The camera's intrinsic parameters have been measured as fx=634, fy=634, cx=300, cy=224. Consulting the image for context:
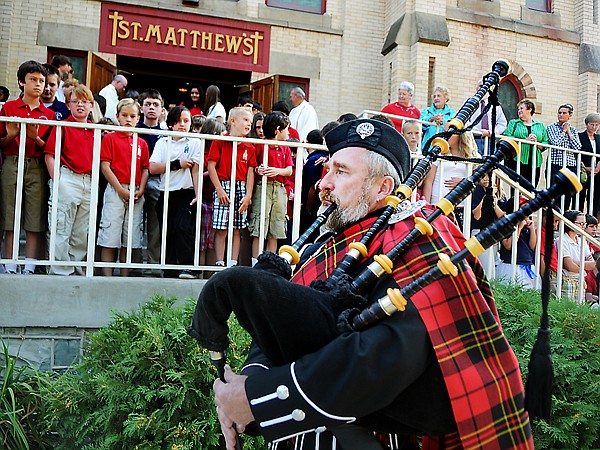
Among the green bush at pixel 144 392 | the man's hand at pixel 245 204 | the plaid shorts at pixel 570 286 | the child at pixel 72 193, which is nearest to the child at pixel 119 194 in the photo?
the child at pixel 72 193

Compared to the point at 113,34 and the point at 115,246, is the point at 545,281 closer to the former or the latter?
the point at 115,246

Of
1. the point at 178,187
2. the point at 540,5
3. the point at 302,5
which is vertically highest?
the point at 540,5

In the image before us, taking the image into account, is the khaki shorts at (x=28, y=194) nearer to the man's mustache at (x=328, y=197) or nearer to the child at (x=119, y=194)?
the child at (x=119, y=194)

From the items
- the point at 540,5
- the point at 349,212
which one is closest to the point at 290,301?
the point at 349,212

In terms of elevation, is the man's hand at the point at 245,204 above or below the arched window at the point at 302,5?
below

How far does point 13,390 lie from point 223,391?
2.99 meters

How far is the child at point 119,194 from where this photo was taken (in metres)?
5.43

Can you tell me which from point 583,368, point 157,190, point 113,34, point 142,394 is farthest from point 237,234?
point 113,34

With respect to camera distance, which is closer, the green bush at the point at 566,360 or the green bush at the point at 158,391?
the green bush at the point at 158,391

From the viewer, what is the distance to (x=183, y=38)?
521 inches

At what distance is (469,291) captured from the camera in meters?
1.84

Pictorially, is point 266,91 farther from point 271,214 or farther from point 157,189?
point 271,214

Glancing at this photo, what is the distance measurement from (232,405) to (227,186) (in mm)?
3927

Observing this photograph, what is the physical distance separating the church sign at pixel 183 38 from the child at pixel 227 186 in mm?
8158
